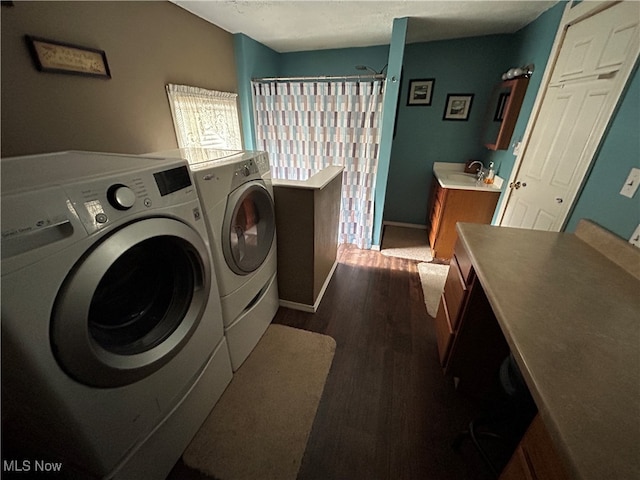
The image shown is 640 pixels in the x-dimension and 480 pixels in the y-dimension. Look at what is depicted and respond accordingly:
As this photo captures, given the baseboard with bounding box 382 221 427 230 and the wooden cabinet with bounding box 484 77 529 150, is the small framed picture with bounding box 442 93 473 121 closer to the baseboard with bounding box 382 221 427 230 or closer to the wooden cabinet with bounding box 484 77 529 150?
the wooden cabinet with bounding box 484 77 529 150

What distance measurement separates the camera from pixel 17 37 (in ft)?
3.95

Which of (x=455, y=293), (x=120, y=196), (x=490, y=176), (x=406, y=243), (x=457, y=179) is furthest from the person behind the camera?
(x=406, y=243)

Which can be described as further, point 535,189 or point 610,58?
point 535,189

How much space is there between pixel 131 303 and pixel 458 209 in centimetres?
273

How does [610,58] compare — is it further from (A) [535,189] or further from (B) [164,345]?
(B) [164,345]

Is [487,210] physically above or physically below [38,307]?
below

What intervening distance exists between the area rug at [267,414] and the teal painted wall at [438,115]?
98.9 inches

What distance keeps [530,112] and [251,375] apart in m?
2.89

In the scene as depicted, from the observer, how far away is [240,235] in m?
1.44

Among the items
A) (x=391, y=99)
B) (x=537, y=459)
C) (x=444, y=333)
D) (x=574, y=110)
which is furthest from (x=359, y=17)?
(x=537, y=459)

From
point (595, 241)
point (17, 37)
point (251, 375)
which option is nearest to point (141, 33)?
point (17, 37)

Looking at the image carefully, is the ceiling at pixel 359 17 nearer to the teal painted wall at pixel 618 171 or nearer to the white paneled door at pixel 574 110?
the white paneled door at pixel 574 110

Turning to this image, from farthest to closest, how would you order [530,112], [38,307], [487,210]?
[487,210], [530,112], [38,307]

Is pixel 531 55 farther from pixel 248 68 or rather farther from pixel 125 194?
pixel 125 194
